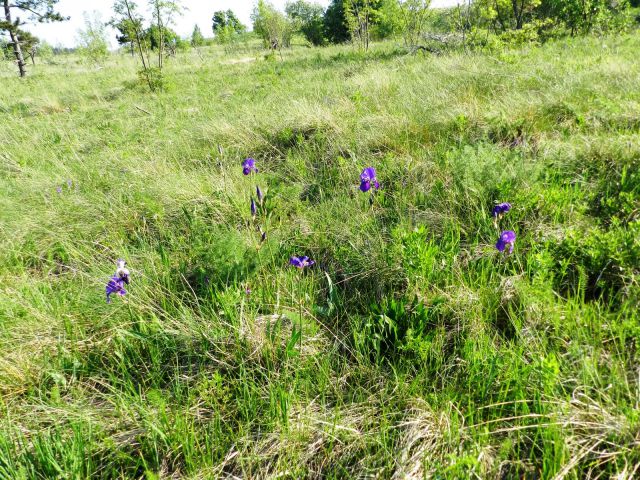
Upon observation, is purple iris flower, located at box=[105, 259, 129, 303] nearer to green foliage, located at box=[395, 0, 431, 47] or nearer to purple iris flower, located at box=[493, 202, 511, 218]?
purple iris flower, located at box=[493, 202, 511, 218]

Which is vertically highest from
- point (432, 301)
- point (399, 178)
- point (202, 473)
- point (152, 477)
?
point (399, 178)

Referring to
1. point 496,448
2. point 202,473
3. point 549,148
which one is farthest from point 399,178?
point 202,473

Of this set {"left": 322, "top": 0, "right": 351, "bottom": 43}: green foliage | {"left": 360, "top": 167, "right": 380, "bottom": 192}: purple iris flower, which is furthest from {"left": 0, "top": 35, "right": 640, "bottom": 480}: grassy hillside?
{"left": 322, "top": 0, "right": 351, "bottom": 43}: green foliage

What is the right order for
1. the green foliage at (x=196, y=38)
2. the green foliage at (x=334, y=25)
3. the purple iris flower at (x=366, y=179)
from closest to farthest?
the purple iris flower at (x=366, y=179)
the green foliage at (x=334, y=25)
the green foliage at (x=196, y=38)

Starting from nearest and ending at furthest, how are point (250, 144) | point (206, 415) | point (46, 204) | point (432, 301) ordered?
point (206, 415) < point (432, 301) < point (46, 204) < point (250, 144)

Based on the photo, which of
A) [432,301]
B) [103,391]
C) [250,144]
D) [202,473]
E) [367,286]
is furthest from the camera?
[250,144]

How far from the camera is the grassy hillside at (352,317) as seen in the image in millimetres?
1159

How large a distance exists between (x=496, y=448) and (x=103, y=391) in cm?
148

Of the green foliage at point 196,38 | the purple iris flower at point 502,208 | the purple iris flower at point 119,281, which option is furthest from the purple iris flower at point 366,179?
the green foliage at point 196,38

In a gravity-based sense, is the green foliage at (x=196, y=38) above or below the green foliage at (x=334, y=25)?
above

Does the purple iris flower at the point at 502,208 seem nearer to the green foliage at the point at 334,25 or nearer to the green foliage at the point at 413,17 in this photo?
the green foliage at the point at 413,17

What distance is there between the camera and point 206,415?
1.35 meters

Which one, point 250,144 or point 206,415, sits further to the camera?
point 250,144

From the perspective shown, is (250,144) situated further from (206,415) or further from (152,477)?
(152,477)
